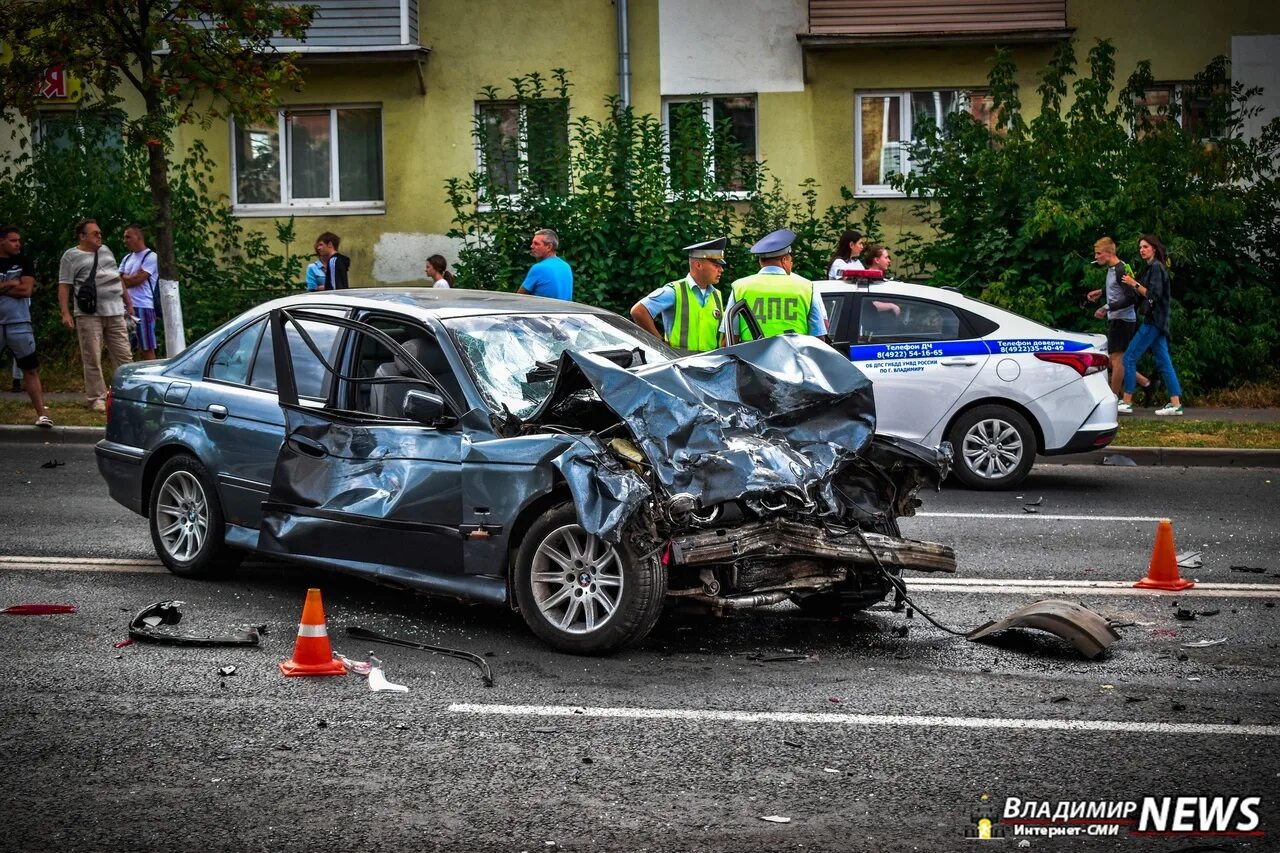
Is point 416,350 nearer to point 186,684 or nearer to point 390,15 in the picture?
point 186,684

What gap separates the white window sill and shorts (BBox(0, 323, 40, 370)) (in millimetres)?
7812

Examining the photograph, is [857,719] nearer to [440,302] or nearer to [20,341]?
[440,302]

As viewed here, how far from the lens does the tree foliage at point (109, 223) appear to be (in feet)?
67.2

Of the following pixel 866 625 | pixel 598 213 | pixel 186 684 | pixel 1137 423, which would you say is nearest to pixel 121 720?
pixel 186 684

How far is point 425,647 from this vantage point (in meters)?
Answer: 7.08

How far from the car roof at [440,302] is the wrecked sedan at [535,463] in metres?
0.02

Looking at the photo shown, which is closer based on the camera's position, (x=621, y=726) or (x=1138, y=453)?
(x=621, y=726)

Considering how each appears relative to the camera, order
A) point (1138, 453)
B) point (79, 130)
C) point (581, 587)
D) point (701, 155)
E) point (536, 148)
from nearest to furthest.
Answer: point (581, 587)
point (1138, 453)
point (701, 155)
point (536, 148)
point (79, 130)

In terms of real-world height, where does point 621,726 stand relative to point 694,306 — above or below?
below

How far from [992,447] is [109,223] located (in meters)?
12.8

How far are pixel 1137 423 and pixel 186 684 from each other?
464 inches

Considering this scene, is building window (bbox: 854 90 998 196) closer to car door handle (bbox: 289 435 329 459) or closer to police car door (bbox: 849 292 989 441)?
police car door (bbox: 849 292 989 441)

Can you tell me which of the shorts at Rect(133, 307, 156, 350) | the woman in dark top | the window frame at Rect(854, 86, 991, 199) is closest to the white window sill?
the shorts at Rect(133, 307, 156, 350)

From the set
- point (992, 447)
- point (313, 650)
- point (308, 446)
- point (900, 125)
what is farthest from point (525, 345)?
point (900, 125)
